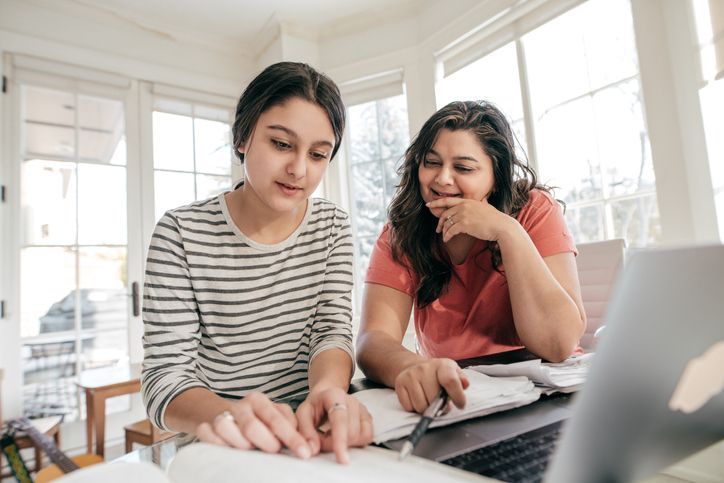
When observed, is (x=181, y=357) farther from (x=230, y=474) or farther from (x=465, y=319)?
(x=465, y=319)

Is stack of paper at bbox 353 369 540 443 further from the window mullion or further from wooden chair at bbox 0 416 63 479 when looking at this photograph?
wooden chair at bbox 0 416 63 479

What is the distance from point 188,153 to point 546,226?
3086 mm

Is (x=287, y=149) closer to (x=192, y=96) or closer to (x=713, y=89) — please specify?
(x=713, y=89)

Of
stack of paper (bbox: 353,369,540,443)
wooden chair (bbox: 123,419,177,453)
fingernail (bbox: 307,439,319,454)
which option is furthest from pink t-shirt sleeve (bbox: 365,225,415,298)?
wooden chair (bbox: 123,419,177,453)

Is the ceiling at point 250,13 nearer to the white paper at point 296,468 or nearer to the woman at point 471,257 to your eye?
the woman at point 471,257

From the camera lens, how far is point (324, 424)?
0.51 meters

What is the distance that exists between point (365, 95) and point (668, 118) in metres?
2.14

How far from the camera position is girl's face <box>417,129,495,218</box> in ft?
3.77

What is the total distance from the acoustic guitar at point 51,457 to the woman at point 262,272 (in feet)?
4.15

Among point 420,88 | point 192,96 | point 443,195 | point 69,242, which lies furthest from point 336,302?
point 192,96

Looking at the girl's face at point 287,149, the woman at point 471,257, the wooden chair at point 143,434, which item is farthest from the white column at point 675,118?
the wooden chair at point 143,434

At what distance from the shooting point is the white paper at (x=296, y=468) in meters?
0.37

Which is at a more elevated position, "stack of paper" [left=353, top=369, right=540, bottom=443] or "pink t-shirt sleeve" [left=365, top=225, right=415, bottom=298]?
"pink t-shirt sleeve" [left=365, top=225, right=415, bottom=298]

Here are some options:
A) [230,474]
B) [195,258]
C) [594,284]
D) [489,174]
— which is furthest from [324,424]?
[594,284]
